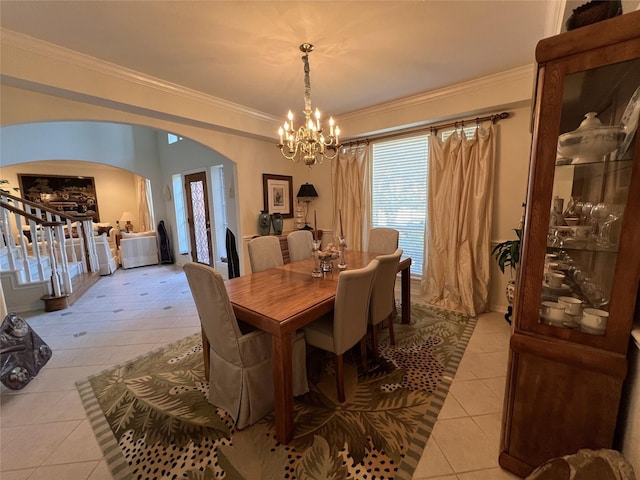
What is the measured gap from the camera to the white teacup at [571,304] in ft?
3.93

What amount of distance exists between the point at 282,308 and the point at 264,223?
2.62 metres

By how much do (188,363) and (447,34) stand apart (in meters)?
3.51

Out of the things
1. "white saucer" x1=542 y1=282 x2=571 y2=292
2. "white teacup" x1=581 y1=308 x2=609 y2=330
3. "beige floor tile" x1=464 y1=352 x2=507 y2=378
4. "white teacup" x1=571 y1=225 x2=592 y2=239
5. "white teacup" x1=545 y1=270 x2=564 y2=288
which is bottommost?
"beige floor tile" x1=464 y1=352 x2=507 y2=378

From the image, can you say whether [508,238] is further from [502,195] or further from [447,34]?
[447,34]

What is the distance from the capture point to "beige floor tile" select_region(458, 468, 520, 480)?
4.36 ft

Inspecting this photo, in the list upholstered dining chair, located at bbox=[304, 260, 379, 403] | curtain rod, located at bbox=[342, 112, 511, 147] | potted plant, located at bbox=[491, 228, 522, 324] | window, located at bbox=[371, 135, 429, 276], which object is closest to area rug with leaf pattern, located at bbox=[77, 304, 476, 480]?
upholstered dining chair, located at bbox=[304, 260, 379, 403]

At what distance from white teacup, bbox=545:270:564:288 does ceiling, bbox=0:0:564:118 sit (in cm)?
160

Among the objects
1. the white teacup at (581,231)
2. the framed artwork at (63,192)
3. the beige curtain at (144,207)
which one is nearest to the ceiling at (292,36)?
the white teacup at (581,231)

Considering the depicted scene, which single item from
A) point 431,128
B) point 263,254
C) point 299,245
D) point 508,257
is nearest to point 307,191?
point 299,245

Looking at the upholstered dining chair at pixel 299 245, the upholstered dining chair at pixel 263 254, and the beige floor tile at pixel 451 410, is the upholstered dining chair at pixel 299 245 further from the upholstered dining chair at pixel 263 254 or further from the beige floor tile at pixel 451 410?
the beige floor tile at pixel 451 410

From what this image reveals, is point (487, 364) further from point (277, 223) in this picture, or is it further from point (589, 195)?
point (277, 223)

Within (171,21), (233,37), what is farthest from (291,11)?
(171,21)

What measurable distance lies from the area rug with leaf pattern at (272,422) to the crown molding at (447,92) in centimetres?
279

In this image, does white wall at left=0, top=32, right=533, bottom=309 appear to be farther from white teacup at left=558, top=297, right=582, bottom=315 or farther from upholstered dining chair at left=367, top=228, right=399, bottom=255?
white teacup at left=558, top=297, right=582, bottom=315
